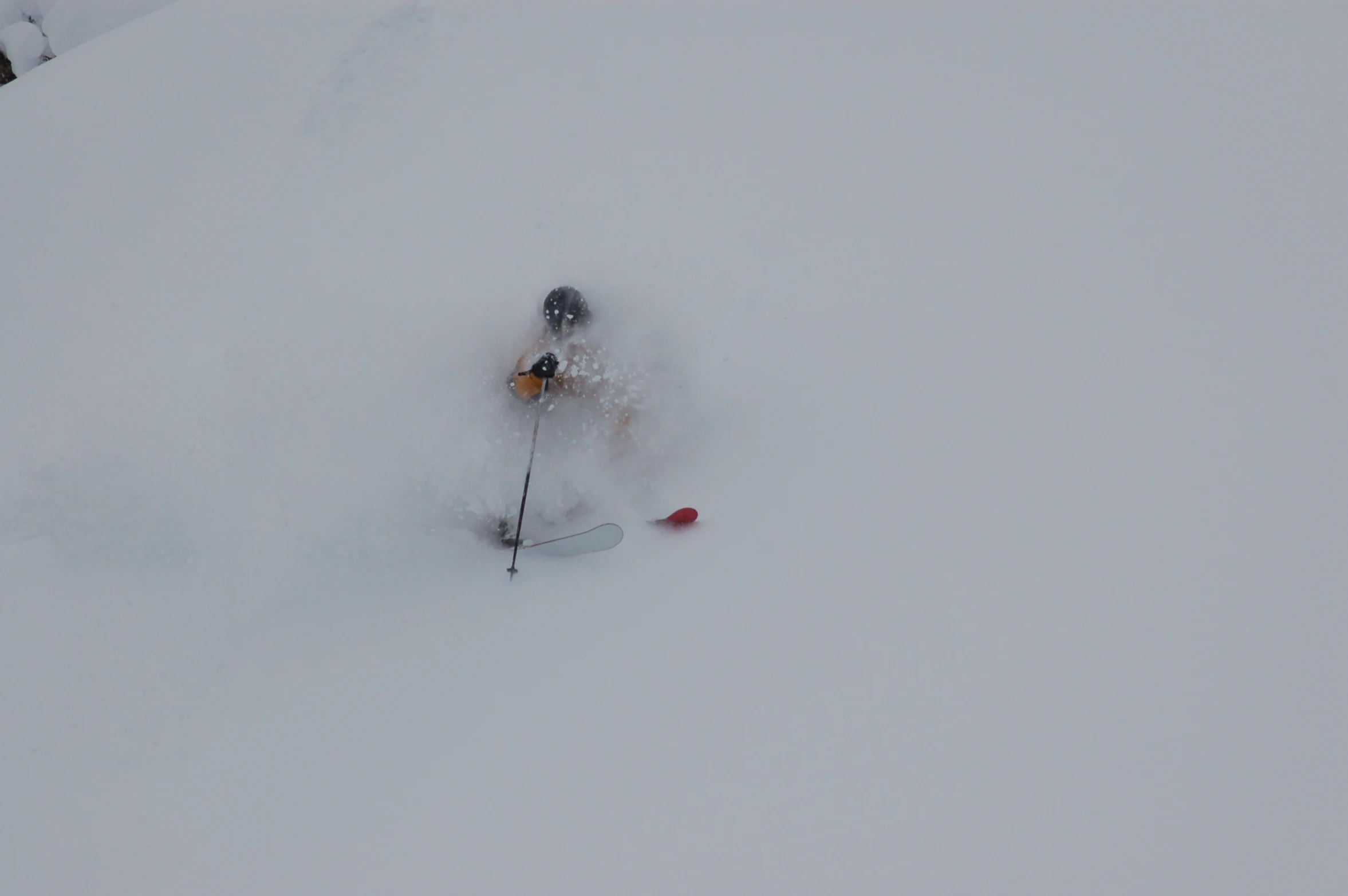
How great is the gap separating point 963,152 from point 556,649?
13.7ft

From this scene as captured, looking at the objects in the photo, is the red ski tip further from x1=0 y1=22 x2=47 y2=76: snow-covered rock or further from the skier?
x1=0 y1=22 x2=47 y2=76: snow-covered rock

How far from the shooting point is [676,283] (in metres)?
4.18

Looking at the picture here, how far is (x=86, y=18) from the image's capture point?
206 inches

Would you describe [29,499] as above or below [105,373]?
below

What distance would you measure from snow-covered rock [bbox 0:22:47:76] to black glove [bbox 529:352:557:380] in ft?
18.8

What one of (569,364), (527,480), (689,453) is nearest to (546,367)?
(569,364)

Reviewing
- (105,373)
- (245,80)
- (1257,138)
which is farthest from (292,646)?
(1257,138)

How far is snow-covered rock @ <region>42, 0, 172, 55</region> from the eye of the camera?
5.10 meters

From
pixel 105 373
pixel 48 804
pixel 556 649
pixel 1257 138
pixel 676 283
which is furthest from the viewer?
pixel 1257 138

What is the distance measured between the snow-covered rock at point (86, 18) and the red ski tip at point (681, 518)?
5.64 metres

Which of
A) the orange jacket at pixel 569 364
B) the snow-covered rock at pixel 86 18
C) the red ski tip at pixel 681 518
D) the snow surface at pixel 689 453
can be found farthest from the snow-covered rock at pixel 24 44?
the red ski tip at pixel 681 518

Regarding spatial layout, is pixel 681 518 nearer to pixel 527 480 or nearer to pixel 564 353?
pixel 527 480

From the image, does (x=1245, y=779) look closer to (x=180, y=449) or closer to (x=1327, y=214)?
(x=1327, y=214)

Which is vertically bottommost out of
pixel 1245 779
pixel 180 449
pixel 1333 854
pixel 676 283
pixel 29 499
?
pixel 1333 854
